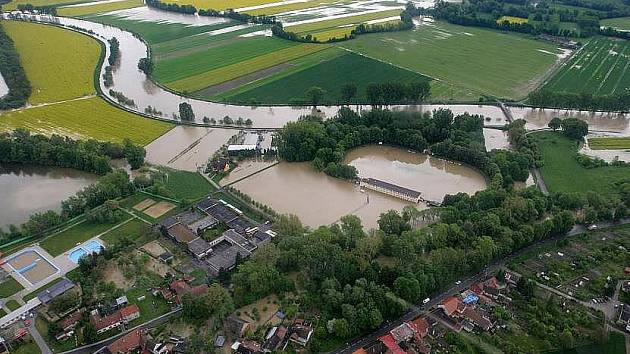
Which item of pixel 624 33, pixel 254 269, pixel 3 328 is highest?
pixel 624 33

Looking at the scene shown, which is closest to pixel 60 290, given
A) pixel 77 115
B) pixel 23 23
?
pixel 77 115

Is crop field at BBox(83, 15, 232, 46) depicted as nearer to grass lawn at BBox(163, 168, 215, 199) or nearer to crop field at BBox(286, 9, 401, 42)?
crop field at BBox(286, 9, 401, 42)

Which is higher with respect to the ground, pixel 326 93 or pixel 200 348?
pixel 326 93

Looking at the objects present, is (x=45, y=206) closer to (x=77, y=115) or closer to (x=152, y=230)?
(x=152, y=230)

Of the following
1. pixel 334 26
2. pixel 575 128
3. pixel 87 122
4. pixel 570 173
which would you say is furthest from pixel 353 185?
pixel 334 26

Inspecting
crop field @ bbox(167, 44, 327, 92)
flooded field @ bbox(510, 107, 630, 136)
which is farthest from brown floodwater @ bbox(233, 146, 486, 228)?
crop field @ bbox(167, 44, 327, 92)

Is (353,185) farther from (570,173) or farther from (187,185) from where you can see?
(570,173)
